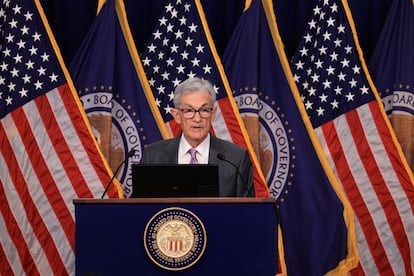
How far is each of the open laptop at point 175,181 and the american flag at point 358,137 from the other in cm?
256

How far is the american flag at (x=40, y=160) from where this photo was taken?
5.05 metres

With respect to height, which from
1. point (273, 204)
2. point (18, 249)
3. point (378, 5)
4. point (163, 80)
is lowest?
point (18, 249)

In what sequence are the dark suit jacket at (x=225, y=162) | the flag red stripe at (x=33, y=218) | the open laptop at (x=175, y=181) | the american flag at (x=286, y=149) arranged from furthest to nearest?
the american flag at (x=286, y=149), the flag red stripe at (x=33, y=218), the dark suit jacket at (x=225, y=162), the open laptop at (x=175, y=181)

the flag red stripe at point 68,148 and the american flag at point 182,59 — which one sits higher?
the american flag at point 182,59

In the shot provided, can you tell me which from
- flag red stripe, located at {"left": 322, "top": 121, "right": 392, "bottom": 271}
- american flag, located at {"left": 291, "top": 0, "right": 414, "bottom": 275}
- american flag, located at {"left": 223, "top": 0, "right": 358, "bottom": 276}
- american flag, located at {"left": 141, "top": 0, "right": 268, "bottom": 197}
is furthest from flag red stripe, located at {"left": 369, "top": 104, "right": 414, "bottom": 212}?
american flag, located at {"left": 141, "top": 0, "right": 268, "bottom": 197}

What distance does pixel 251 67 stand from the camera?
540 centimetres

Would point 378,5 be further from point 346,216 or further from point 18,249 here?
point 18,249

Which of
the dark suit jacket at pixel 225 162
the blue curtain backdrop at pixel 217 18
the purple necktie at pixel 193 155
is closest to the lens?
the dark suit jacket at pixel 225 162

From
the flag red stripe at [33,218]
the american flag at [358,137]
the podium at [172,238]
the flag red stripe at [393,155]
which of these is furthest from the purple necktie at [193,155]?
the flag red stripe at [393,155]

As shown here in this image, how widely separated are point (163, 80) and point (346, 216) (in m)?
1.80

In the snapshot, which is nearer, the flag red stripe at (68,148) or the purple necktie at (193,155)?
the purple necktie at (193,155)

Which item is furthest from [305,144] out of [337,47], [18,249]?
[18,249]

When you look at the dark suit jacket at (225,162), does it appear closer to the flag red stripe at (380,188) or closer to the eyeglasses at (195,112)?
the eyeglasses at (195,112)

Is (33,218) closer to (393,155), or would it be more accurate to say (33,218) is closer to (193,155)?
(193,155)
